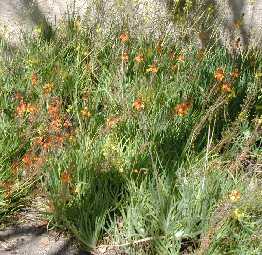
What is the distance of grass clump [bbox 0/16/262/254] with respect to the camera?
2.85m

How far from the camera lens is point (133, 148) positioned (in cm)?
337

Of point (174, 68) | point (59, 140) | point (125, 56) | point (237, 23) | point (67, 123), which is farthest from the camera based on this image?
point (237, 23)

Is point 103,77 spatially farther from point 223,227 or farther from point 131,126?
point 223,227

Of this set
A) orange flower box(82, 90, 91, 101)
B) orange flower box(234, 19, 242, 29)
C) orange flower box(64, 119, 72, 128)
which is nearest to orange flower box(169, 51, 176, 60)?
orange flower box(82, 90, 91, 101)

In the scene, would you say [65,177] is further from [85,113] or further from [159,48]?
[159,48]

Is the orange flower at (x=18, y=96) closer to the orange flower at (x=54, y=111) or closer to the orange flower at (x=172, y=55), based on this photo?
the orange flower at (x=54, y=111)

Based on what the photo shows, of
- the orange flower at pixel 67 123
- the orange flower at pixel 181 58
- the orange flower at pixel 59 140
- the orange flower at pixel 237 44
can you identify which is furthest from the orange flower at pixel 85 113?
the orange flower at pixel 237 44

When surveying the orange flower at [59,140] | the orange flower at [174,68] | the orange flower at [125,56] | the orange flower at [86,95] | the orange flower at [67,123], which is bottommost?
the orange flower at [59,140]

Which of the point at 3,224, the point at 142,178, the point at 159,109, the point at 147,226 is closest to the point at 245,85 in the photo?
the point at 159,109

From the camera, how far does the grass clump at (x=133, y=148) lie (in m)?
2.85

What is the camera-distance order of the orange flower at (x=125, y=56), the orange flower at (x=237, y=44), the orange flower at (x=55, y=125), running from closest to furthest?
the orange flower at (x=55, y=125) < the orange flower at (x=125, y=56) < the orange flower at (x=237, y=44)

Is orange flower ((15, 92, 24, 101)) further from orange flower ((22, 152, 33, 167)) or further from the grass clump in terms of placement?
orange flower ((22, 152, 33, 167))

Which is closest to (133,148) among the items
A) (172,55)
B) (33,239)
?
(33,239)

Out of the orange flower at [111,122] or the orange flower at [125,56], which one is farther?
the orange flower at [125,56]
